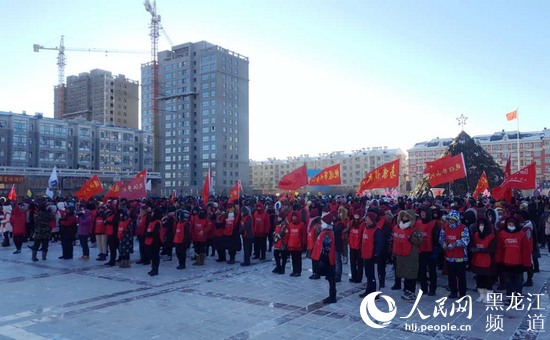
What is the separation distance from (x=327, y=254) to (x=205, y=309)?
2.47 metres

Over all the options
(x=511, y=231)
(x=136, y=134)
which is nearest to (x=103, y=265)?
(x=511, y=231)

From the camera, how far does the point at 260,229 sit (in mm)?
13672

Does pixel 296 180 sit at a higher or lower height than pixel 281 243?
higher

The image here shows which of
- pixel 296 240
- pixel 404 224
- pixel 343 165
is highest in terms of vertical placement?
pixel 343 165

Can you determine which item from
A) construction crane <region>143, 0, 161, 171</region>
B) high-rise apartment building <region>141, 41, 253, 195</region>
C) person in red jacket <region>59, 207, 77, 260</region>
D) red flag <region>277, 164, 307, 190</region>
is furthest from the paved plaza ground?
construction crane <region>143, 0, 161, 171</region>

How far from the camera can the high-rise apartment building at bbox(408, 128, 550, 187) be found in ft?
316

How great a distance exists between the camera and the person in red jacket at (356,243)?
9.70 m

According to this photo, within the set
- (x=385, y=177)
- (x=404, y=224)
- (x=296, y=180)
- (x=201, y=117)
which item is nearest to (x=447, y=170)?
(x=385, y=177)

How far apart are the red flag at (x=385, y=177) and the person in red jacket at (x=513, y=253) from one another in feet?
24.8

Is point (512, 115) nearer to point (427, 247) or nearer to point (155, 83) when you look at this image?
point (427, 247)

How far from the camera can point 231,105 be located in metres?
98.8

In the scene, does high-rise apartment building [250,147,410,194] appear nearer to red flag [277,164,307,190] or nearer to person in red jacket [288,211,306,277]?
red flag [277,164,307,190]

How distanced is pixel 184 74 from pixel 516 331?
100 m

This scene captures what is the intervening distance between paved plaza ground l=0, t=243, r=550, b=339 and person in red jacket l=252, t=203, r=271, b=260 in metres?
→ 2.07
